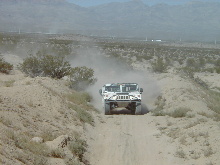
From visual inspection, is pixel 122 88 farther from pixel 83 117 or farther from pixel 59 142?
pixel 59 142

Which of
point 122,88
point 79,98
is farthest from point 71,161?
point 79,98

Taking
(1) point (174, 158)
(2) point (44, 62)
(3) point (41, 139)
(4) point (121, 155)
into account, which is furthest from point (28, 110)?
(2) point (44, 62)

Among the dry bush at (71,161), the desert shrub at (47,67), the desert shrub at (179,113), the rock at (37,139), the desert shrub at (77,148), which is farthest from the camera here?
the desert shrub at (47,67)

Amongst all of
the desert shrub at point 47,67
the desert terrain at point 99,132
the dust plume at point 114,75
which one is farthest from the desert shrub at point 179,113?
the desert shrub at point 47,67

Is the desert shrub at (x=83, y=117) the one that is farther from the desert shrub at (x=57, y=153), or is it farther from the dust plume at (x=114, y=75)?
the desert shrub at (x=57, y=153)

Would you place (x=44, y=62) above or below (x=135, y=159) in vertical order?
above

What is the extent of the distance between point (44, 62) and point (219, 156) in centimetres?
1811

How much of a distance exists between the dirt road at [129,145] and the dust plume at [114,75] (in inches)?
176

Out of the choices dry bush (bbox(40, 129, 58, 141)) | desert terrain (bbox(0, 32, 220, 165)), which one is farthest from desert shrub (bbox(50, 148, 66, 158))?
dry bush (bbox(40, 129, 58, 141))

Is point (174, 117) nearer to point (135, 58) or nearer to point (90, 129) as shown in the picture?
point (90, 129)

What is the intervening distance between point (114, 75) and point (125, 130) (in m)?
20.8

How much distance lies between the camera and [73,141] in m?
11.6

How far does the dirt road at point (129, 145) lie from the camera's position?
37.6 ft

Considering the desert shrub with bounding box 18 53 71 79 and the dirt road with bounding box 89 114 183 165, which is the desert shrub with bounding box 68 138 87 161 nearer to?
the dirt road with bounding box 89 114 183 165
